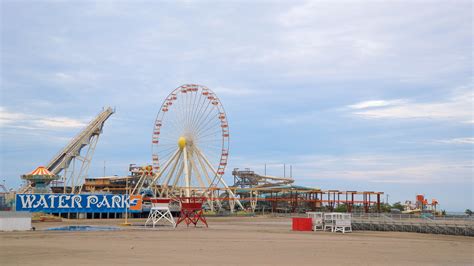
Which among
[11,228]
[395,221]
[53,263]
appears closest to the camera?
[53,263]

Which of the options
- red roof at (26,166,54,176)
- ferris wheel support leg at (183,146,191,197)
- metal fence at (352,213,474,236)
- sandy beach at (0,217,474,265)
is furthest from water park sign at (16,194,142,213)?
sandy beach at (0,217,474,265)

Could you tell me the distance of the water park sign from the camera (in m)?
70.9

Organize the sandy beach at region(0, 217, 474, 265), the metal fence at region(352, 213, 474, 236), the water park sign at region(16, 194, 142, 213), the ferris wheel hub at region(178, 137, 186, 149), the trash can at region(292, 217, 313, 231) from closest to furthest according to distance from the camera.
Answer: the sandy beach at region(0, 217, 474, 265), the metal fence at region(352, 213, 474, 236), the trash can at region(292, 217, 313, 231), the water park sign at region(16, 194, 142, 213), the ferris wheel hub at region(178, 137, 186, 149)

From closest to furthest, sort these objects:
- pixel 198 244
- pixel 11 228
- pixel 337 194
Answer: pixel 198 244 → pixel 11 228 → pixel 337 194

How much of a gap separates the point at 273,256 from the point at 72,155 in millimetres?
65134

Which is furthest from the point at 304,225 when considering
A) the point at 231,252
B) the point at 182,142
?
the point at 182,142

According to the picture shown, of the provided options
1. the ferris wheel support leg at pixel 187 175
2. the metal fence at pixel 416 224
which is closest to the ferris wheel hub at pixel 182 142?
the ferris wheel support leg at pixel 187 175

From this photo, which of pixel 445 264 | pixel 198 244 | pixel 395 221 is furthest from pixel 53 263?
pixel 395 221

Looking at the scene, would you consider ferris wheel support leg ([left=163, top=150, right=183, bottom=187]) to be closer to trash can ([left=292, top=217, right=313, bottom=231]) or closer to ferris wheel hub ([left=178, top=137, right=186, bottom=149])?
ferris wheel hub ([left=178, top=137, right=186, bottom=149])

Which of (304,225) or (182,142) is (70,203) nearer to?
(182,142)

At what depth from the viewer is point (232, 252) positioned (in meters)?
26.7

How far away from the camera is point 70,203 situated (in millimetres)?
73750

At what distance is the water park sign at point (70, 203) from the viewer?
233 feet

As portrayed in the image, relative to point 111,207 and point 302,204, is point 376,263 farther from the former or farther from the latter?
point 302,204
